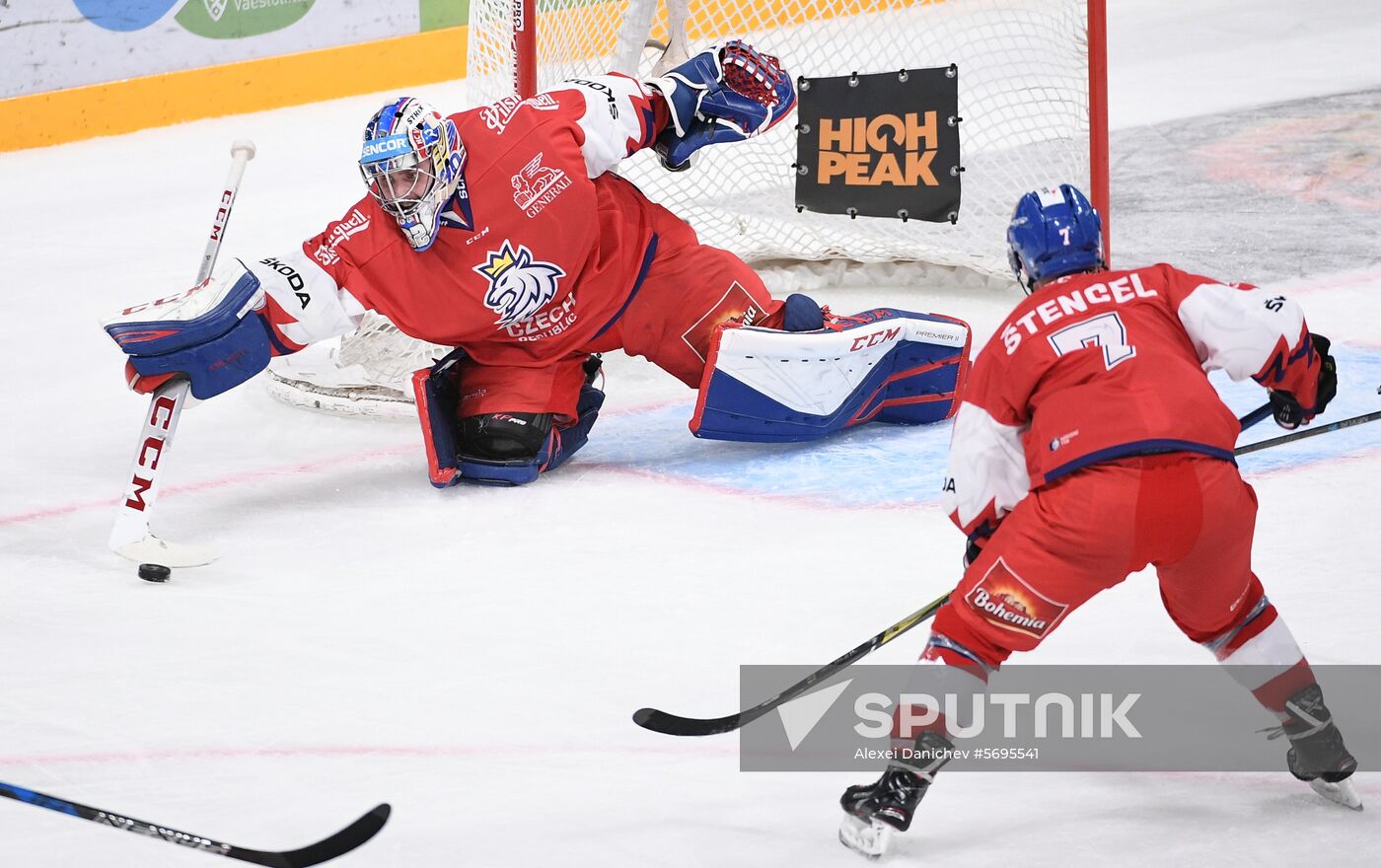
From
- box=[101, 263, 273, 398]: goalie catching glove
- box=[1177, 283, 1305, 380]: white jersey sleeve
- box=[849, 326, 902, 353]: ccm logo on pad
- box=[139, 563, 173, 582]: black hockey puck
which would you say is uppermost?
box=[1177, 283, 1305, 380]: white jersey sleeve

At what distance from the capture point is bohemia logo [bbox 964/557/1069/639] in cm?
206

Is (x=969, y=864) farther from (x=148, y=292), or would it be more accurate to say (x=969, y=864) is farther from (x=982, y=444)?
(x=148, y=292)

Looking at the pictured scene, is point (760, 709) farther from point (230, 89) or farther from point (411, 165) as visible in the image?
point (230, 89)

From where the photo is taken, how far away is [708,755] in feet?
8.06

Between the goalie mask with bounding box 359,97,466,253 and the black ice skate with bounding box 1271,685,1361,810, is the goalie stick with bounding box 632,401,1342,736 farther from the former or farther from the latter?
the goalie mask with bounding box 359,97,466,253

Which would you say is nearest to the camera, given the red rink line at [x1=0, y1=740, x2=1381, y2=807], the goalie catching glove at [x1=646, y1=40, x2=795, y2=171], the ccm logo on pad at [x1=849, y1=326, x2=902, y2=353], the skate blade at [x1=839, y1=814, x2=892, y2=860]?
the skate blade at [x1=839, y1=814, x2=892, y2=860]

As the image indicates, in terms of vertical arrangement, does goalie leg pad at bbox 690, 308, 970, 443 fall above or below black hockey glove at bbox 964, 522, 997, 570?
below

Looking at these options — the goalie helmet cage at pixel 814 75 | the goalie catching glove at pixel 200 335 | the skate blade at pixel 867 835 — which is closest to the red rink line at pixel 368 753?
the skate blade at pixel 867 835

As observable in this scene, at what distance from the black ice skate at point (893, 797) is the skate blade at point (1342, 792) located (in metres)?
0.52

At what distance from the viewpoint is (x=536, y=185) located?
354cm

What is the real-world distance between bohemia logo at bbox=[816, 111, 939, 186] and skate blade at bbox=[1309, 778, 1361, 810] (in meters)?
2.44

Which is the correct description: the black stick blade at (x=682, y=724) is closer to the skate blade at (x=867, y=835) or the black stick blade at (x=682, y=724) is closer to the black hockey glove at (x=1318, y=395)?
the skate blade at (x=867, y=835)

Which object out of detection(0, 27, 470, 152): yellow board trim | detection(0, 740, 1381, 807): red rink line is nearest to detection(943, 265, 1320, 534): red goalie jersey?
detection(0, 740, 1381, 807): red rink line

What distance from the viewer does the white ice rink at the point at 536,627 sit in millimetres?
2252
